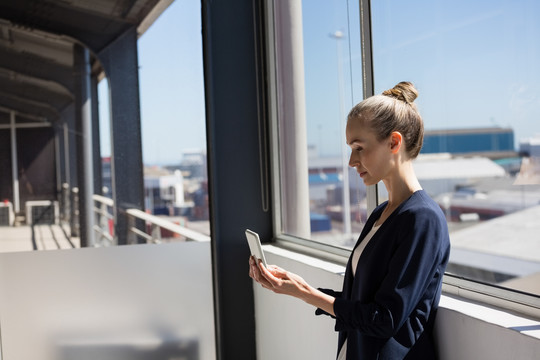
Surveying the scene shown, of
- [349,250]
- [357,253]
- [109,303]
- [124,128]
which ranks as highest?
[124,128]

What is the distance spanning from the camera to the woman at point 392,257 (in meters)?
1.46

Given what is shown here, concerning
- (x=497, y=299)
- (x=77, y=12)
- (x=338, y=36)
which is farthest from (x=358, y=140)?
(x=77, y=12)

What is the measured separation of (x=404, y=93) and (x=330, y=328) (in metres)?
1.28

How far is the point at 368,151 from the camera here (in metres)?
1.63

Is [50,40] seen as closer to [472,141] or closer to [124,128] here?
[124,128]

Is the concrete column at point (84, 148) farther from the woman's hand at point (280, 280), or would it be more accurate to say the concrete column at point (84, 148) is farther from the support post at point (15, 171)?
the woman's hand at point (280, 280)

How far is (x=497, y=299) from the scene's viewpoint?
5.97ft

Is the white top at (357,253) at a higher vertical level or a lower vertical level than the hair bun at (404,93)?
lower

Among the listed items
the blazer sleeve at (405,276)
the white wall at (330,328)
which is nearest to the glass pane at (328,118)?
the white wall at (330,328)

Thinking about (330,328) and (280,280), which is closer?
(280,280)

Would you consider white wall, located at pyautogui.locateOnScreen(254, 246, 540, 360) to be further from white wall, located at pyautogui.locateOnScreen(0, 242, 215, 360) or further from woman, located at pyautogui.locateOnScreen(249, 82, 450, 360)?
white wall, located at pyautogui.locateOnScreen(0, 242, 215, 360)

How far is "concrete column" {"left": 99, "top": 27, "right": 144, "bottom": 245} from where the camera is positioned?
340 centimetres

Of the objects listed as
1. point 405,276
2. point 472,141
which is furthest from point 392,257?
point 472,141

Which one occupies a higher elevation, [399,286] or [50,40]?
[50,40]
